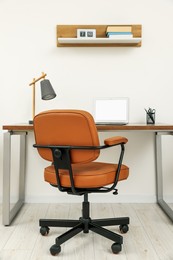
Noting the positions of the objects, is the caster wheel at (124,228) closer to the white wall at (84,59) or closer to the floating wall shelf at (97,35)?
the white wall at (84,59)

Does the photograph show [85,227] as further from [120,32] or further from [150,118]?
[120,32]

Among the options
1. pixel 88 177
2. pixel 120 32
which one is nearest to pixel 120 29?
pixel 120 32

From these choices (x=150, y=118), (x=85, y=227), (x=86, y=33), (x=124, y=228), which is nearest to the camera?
(x=85, y=227)

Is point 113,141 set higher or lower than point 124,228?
higher

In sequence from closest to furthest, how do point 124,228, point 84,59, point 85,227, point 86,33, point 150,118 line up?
1. point 85,227
2. point 124,228
3. point 150,118
4. point 86,33
5. point 84,59

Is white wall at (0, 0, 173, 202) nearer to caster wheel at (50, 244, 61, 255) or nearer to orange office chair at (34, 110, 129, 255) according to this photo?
orange office chair at (34, 110, 129, 255)

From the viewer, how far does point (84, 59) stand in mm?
3148

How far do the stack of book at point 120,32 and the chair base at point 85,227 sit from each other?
1578mm

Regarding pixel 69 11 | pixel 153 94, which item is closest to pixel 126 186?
pixel 153 94

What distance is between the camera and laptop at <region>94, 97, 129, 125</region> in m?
2.91

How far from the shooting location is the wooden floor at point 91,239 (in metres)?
2.00

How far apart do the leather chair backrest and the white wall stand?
1.20 metres

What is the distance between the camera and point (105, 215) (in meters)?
2.80

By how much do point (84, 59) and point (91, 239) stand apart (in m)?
1.73
